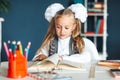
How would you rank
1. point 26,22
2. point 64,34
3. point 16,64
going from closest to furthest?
point 16,64 < point 64,34 < point 26,22

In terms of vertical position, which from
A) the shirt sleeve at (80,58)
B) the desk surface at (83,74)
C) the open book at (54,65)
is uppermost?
the shirt sleeve at (80,58)

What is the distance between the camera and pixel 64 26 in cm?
198

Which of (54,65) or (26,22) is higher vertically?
(26,22)

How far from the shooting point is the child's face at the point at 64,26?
78.3 inches

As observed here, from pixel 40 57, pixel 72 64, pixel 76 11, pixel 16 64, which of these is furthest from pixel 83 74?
pixel 76 11

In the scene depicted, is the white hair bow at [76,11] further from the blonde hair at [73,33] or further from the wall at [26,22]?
the wall at [26,22]

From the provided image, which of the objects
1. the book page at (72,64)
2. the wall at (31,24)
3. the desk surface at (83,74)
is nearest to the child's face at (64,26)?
the book page at (72,64)

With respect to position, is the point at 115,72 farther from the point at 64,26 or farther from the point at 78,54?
the point at 64,26

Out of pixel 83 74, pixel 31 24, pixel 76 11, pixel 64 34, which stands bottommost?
pixel 83 74

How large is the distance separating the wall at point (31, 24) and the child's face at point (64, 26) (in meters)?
2.30

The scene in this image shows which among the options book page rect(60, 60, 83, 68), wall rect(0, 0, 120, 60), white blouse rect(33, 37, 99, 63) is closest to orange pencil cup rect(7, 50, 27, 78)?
book page rect(60, 60, 83, 68)

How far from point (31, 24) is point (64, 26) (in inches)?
96.7

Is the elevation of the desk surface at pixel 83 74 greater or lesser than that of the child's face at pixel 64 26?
lesser

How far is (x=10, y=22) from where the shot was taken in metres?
4.38
